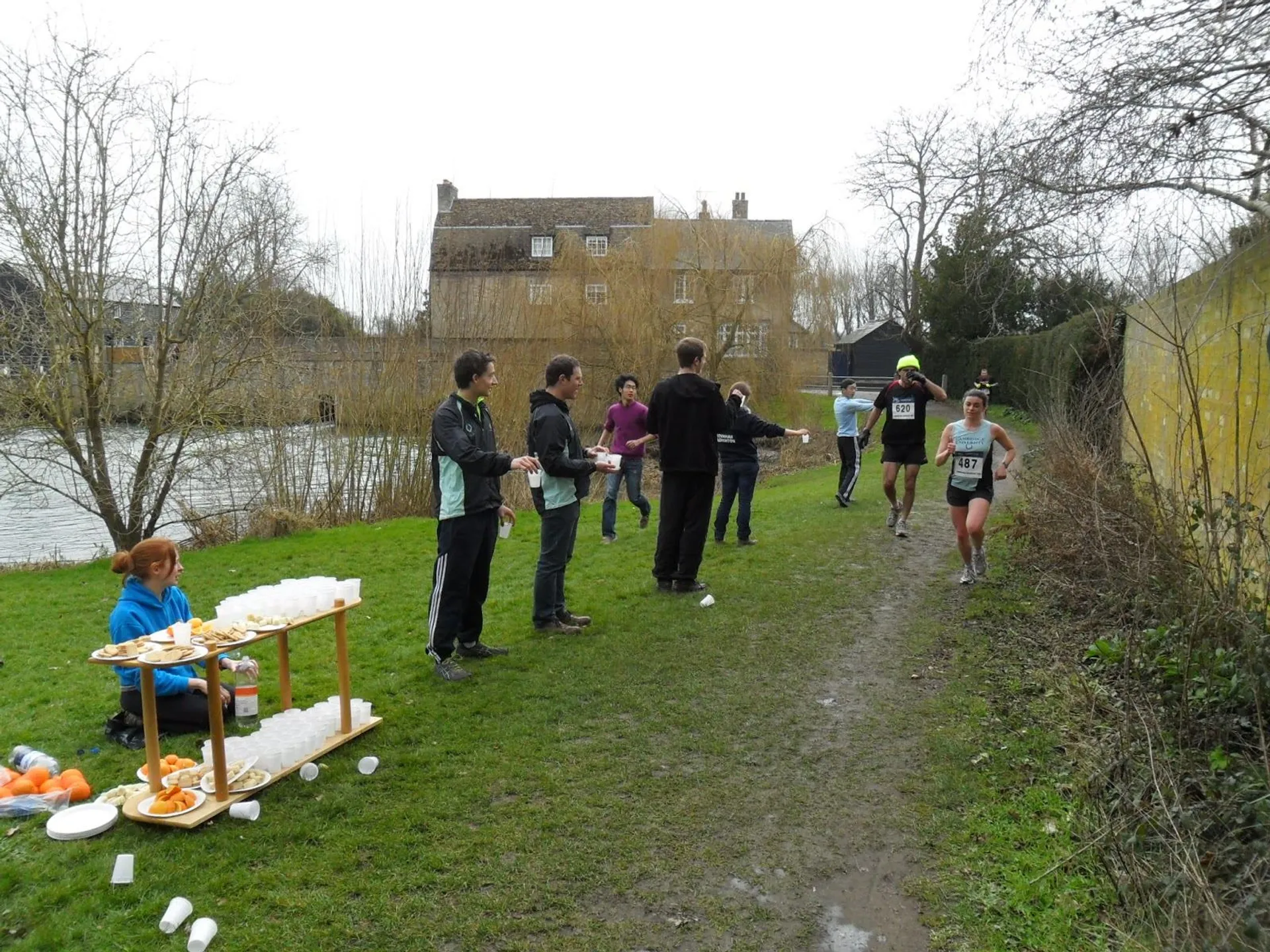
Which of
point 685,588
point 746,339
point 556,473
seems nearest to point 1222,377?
point 685,588

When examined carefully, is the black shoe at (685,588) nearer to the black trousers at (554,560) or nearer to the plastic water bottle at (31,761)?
the black trousers at (554,560)

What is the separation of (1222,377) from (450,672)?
5676mm

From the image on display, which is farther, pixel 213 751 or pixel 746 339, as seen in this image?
pixel 746 339

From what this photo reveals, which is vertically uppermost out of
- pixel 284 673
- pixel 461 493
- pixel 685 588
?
pixel 461 493

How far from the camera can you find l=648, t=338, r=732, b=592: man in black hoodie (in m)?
7.16

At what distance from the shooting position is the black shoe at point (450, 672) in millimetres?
5484

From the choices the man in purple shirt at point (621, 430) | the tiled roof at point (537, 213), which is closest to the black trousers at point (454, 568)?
the man in purple shirt at point (621, 430)

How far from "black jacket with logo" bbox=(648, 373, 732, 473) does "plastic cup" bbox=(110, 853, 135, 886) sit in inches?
187

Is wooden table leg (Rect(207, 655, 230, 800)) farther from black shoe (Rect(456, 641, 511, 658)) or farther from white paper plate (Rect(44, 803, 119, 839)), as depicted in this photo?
black shoe (Rect(456, 641, 511, 658))

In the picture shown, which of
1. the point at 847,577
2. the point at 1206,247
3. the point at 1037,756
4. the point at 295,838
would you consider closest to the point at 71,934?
the point at 295,838

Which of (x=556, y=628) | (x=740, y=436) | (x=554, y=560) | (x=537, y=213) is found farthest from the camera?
(x=537, y=213)

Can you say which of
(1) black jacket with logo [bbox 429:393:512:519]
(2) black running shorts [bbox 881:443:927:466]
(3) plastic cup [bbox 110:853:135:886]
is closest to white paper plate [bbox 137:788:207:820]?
(3) plastic cup [bbox 110:853:135:886]

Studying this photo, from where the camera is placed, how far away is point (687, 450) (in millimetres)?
7148

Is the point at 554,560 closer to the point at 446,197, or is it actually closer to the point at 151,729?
the point at 151,729
